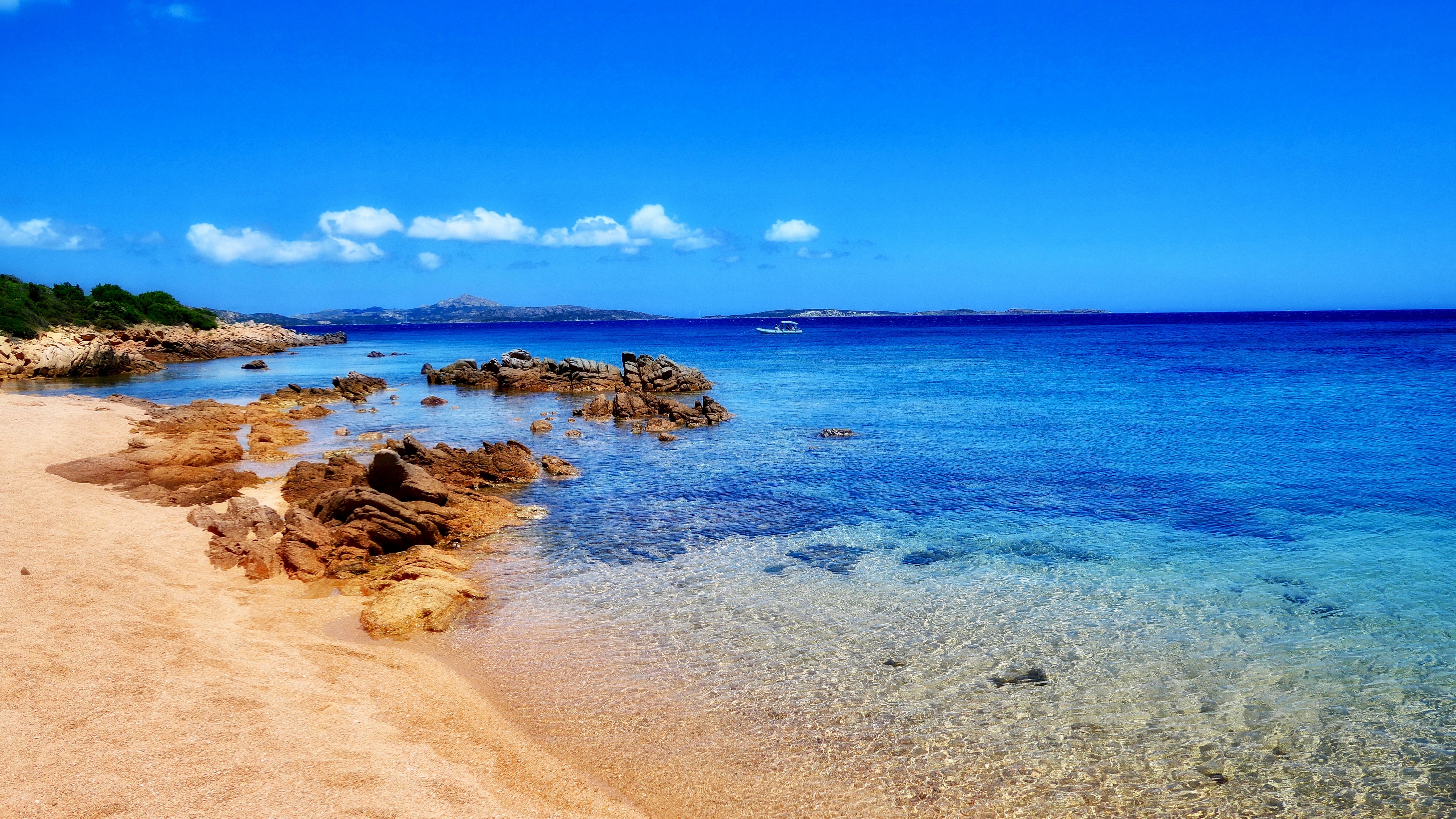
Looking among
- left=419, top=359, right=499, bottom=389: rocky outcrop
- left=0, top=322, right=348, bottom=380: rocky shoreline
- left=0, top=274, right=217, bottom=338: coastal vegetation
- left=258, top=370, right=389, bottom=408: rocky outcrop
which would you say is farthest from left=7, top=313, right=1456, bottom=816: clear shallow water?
left=0, top=274, right=217, bottom=338: coastal vegetation

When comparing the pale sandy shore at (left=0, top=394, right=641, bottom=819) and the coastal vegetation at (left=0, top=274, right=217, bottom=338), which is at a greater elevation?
the coastal vegetation at (left=0, top=274, right=217, bottom=338)

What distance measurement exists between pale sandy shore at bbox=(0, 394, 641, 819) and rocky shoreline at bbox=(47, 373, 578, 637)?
2.62 feet

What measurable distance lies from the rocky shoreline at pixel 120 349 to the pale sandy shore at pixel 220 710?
5578 centimetres

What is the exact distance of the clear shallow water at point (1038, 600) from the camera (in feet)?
25.2

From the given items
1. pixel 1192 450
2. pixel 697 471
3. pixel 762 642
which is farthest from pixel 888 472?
pixel 762 642

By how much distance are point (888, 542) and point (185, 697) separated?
11.3 m

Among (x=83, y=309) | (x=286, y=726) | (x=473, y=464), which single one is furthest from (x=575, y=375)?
(x=83, y=309)

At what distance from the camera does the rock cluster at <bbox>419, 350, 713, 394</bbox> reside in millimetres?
46031

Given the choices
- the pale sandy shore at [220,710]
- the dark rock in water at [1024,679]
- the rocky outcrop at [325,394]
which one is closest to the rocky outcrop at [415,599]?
the pale sandy shore at [220,710]

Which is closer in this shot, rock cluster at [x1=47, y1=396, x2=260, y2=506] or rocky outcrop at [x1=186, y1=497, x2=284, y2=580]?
rocky outcrop at [x1=186, y1=497, x2=284, y2=580]

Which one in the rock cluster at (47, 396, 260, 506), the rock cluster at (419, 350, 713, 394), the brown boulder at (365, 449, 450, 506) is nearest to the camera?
the brown boulder at (365, 449, 450, 506)

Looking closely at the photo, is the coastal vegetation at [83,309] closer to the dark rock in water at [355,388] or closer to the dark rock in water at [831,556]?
the dark rock in water at [355,388]

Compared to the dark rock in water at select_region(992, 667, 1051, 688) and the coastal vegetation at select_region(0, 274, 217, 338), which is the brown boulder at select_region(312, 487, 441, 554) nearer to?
the dark rock in water at select_region(992, 667, 1051, 688)

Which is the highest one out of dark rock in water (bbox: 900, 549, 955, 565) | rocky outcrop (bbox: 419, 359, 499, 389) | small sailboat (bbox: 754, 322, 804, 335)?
small sailboat (bbox: 754, 322, 804, 335)
